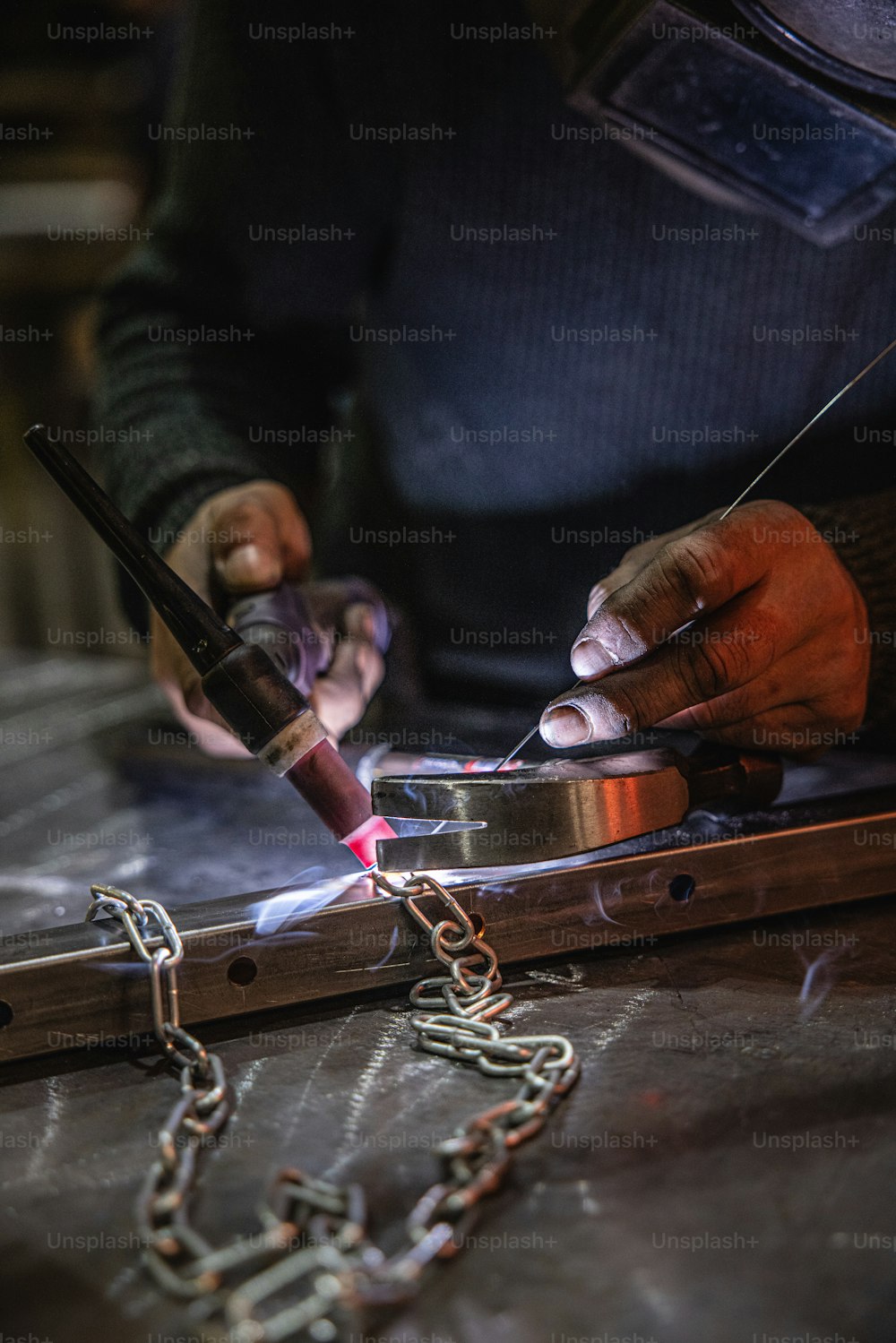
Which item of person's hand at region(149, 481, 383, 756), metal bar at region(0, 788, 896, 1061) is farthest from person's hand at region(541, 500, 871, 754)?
person's hand at region(149, 481, 383, 756)

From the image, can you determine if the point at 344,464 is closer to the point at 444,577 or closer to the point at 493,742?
the point at 444,577

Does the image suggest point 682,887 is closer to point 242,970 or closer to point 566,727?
point 566,727

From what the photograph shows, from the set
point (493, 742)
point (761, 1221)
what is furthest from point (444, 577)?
point (761, 1221)

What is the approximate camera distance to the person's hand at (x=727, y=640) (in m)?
0.84

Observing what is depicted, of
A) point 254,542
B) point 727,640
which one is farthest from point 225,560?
point 727,640

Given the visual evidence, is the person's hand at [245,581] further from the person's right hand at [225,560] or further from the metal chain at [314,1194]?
the metal chain at [314,1194]

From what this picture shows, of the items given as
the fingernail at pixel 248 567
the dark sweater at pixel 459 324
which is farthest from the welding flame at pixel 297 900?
the dark sweater at pixel 459 324

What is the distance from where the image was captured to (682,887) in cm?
86

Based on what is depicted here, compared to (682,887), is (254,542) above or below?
above

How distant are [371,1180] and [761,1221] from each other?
0.72 feet

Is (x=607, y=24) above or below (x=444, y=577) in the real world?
above

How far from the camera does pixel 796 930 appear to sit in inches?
35.3

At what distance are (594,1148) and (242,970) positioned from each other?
1.01ft

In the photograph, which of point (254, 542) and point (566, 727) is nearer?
point (566, 727)
